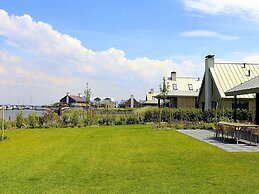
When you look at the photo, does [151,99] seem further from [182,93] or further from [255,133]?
[255,133]

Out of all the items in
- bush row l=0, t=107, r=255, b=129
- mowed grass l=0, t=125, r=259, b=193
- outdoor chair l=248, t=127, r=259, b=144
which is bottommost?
mowed grass l=0, t=125, r=259, b=193

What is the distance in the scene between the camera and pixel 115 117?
28.4m

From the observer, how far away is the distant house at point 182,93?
39.8 meters

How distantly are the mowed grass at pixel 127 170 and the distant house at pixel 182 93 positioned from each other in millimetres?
26563

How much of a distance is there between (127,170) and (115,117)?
19.6 m

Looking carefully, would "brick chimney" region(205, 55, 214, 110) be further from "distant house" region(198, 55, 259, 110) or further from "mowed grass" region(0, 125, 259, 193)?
"mowed grass" region(0, 125, 259, 193)

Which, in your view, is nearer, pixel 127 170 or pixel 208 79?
pixel 127 170

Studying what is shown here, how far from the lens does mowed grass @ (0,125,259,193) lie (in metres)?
7.13

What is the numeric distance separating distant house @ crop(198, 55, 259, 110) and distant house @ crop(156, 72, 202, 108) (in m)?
4.71

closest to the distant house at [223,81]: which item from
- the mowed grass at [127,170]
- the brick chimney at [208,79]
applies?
the brick chimney at [208,79]

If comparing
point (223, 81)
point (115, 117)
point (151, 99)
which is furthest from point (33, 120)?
point (151, 99)

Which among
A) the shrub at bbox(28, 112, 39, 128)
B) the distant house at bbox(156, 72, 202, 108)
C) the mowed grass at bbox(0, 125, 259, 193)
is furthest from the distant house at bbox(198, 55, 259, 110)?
the mowed grass at bbox(0, 125, 259, 193)

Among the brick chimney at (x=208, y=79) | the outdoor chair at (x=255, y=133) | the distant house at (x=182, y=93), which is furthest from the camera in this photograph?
the distant house at (x=182, y=93)

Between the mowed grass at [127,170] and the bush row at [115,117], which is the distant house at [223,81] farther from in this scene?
the mowed grass at [127,170]
